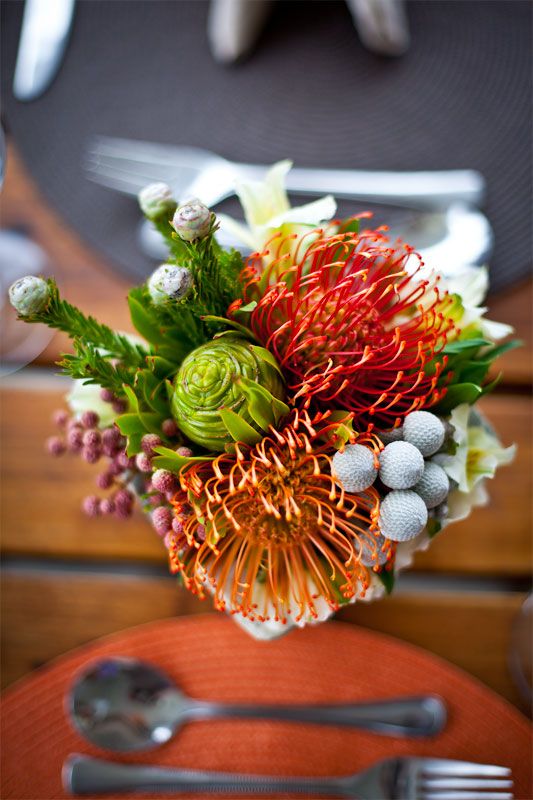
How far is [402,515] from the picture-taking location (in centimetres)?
26

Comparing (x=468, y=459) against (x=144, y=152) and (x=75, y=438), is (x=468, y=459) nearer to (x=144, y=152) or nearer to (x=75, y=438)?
(x=75, y=438)

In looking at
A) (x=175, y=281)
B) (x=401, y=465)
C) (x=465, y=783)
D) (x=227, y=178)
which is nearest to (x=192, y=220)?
(x=175, y=281)

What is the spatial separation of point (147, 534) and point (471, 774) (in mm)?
253

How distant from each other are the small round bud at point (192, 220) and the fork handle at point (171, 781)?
1.07 feet

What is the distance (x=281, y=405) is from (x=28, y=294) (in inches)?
4.2

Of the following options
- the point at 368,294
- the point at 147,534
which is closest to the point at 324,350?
the point at 368,294

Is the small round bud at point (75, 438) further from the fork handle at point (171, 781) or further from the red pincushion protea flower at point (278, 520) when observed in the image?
the fork handle at point (171, 781)

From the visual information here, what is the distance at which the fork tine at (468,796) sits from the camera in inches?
15.2

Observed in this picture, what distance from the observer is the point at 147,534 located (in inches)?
18.2

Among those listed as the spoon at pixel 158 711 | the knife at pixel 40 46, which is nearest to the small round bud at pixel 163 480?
the spoon at pixel 158 711

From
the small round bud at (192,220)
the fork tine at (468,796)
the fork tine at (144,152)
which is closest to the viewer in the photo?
the small round bud at (192,220)

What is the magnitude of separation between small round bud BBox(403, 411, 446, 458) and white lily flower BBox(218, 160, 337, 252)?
10cm

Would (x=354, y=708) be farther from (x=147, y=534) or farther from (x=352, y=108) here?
(x=352, y=108)

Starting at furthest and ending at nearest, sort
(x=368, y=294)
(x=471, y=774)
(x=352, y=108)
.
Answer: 1. (x=352, y=108)
2. (x=471, y=774)
3. (x=368, y=294)
